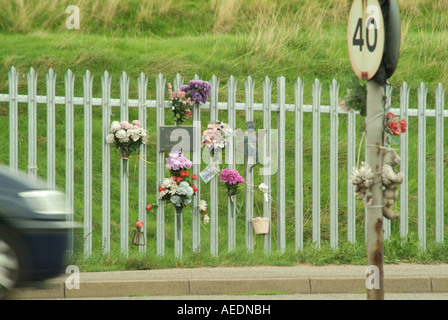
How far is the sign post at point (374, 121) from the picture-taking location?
183 inches

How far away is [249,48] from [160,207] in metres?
6.90

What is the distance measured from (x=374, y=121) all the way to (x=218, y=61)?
9429mm

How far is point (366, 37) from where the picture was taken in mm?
4711

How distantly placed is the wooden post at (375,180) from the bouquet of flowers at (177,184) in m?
3.78

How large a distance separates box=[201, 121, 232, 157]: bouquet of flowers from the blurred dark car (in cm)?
378

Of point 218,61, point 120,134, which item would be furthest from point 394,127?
point 218,61

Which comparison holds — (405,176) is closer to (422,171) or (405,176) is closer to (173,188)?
(422,171)

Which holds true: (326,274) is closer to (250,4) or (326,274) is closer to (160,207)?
(160,207)

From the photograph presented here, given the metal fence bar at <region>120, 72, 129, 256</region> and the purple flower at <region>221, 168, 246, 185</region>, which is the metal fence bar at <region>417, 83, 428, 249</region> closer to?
the purple flower at <region>221, 168, 246, 185</region>

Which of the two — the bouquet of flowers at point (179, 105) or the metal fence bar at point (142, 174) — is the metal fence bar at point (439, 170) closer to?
the bouquet of flowers at point (179, 105)

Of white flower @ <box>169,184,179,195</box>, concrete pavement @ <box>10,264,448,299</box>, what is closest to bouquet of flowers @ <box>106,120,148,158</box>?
white flower @ <box>169,184,179,195</box>

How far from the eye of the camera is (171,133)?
327 inches

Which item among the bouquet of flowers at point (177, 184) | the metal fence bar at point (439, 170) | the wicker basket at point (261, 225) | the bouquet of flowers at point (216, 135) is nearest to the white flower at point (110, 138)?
the bouquet of flowers at point (177, 184)

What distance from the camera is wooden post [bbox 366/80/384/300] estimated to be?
465cm
